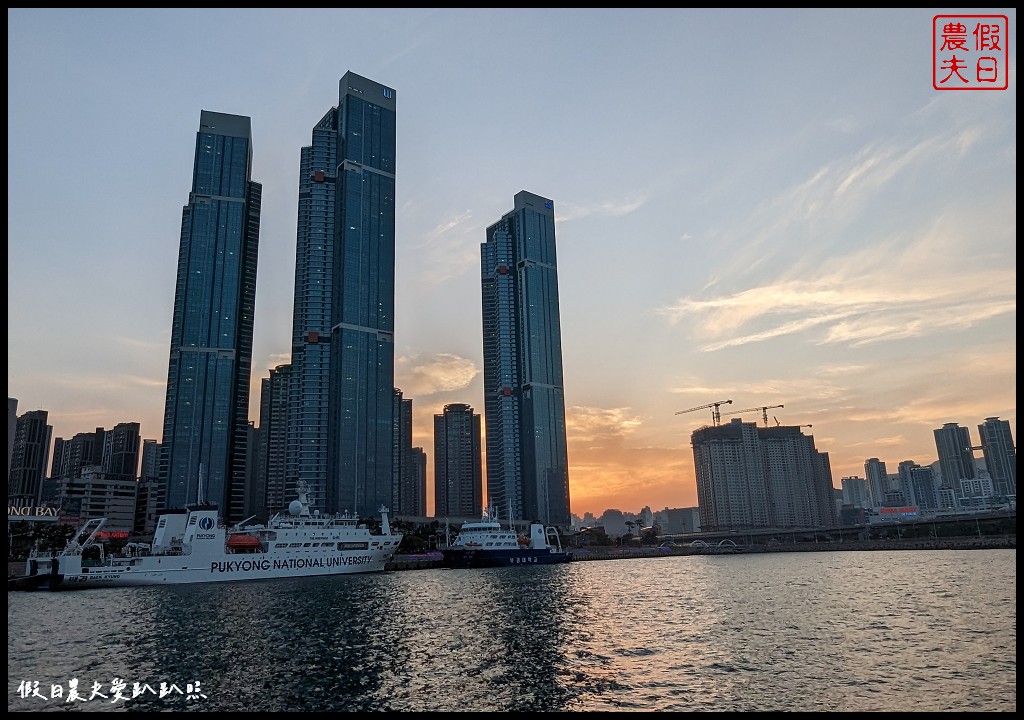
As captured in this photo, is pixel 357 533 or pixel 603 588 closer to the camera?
pixel 603 588

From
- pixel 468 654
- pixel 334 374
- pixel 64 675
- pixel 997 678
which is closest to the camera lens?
pixel 997 678

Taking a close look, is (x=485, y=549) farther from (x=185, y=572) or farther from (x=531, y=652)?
(x=531, y=652)

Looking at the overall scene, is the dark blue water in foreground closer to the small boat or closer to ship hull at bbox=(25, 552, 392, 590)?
ship hull at bbox=(25, 552, 392, 590)

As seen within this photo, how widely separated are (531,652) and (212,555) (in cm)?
7156

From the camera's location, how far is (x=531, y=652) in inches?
1385

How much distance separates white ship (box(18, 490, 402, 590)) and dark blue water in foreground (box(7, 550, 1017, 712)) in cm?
2017

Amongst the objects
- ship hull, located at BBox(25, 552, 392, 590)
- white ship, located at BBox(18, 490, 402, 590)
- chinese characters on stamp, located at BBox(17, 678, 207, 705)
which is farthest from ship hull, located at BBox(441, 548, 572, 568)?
chinese characters on stamp, located at BBox(17, 678, 207, 705)

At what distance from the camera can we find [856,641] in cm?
3691

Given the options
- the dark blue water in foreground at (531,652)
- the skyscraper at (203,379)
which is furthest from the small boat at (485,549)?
the skyscraper at (203,379)

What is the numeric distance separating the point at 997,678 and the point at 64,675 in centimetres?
4521

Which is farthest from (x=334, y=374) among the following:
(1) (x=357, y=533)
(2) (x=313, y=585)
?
(2) (x=313, y=585)

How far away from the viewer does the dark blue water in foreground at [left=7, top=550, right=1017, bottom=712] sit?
25516 mm

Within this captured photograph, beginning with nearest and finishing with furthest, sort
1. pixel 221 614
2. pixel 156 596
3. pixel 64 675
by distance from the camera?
pixel 64 675, pixel 221 614, pixel 156 596

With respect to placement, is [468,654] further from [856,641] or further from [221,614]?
[221,614]
